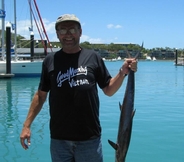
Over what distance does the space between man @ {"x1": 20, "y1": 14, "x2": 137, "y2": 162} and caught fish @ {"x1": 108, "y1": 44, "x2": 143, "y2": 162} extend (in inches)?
5.5

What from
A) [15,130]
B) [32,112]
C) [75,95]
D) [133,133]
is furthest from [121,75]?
[15,130]

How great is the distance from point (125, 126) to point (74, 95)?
1.79 ft

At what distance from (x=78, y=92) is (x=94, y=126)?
0.35 metres

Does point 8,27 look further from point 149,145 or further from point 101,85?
point 101,85

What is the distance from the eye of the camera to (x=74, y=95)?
9.78ft

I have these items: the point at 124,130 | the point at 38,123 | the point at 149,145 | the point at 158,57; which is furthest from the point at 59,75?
the point at 158,57

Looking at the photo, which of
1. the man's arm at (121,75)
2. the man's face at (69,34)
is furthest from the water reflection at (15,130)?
the man's face at (69,34)

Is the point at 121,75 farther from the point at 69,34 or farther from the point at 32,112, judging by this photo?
the point at 32,112

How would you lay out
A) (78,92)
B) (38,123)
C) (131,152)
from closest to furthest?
1. (78,92)
2. (131,152)
3. (38,123)

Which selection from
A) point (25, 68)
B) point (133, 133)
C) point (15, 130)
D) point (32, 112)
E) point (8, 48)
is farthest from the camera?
point (25, 68)

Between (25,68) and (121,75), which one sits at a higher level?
(121,75)

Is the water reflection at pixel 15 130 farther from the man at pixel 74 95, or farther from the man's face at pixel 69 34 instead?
the man's face at pixel 69 34

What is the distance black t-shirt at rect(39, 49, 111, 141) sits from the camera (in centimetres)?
298

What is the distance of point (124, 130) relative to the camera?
3.03 metres
